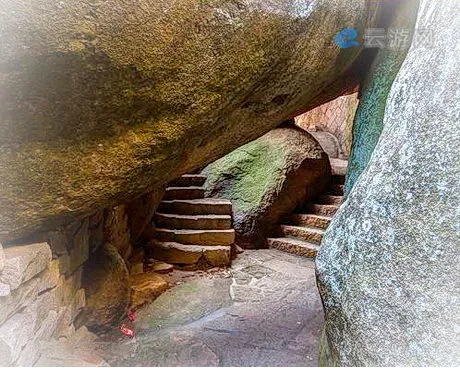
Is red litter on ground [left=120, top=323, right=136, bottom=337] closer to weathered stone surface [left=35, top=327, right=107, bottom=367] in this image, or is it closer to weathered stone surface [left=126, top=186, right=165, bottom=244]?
weathered stone surface [left=35, top=327, right=107, bottom=367]

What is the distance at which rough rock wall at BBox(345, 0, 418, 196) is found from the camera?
226cm

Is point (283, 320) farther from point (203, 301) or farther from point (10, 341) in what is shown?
point (10, 341)

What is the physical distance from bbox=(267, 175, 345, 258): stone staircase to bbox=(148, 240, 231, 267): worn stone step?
112 cm

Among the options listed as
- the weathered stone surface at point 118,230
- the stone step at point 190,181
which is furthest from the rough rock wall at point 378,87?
the stone step at point 190,181

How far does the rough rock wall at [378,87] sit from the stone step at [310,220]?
6.78ft

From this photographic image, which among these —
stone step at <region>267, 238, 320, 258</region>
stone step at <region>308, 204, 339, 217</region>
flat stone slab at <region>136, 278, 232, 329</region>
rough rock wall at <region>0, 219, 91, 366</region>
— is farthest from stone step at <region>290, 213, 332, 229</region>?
rough rock wall at <region>0, 219, 91, 366</region>

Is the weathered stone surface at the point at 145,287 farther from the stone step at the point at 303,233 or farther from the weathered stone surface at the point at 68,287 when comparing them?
the stone step at the point at 303,233

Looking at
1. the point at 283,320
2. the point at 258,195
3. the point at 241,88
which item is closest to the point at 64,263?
the point at 241,88

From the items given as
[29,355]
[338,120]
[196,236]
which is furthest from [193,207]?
[338,120]

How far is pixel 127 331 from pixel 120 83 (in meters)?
1.80

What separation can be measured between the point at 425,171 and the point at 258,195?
3.84 m

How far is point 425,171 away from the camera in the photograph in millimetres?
1038

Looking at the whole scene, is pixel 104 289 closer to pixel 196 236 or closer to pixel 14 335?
pixel 14 335

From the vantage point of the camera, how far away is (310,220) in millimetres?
4965
